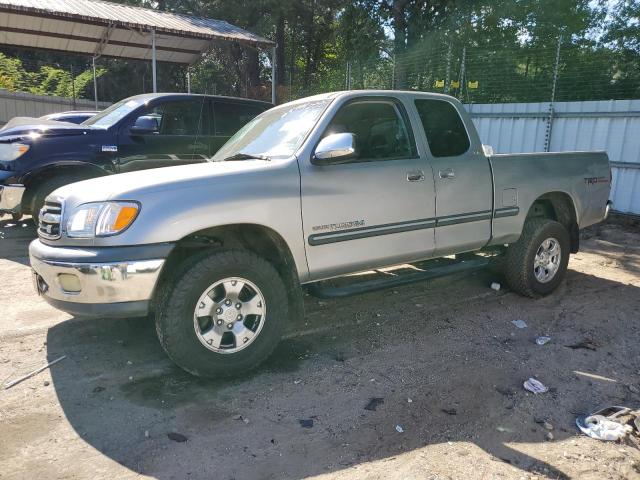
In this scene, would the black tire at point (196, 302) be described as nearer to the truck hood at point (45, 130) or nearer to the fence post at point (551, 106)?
the truck hood at point (45, 130)

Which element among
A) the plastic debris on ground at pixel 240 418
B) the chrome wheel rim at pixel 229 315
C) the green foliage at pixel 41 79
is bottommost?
the plastic debris on ground at pixel 240 418

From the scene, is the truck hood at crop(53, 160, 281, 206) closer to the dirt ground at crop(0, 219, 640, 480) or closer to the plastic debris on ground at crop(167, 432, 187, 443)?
the dirt ground at crop(0, 219, 640, 480)

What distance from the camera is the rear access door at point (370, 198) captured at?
380 cm

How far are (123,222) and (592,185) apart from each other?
4862 millimetres

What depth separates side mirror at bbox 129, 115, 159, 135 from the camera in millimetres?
7074

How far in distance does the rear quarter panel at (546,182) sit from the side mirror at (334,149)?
1.79 meters

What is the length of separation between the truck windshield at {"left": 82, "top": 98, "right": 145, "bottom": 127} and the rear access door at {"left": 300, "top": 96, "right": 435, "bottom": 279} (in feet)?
13.8

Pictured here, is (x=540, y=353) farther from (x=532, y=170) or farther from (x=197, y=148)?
(x=197, y=148)

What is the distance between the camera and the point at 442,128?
15.5ft

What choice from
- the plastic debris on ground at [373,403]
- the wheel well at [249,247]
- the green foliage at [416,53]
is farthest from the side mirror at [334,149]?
the green foliage at [416,53]

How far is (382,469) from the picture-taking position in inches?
104

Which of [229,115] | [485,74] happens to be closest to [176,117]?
[229,115]

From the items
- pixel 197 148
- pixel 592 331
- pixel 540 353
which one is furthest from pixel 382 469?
pixel 197 148

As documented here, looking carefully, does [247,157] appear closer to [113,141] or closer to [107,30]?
[113,141]
